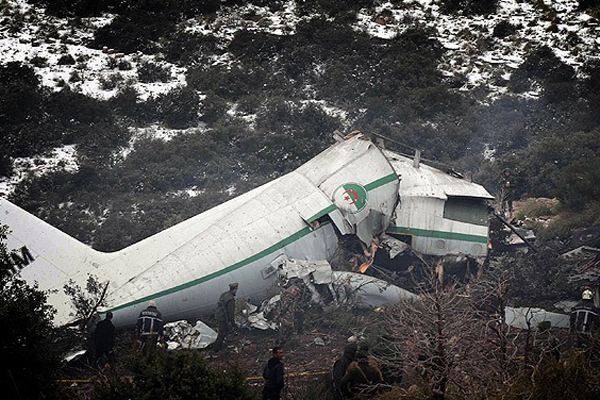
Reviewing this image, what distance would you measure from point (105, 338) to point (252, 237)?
4122 millimetres

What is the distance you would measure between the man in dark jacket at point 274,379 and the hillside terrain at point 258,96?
394 inches

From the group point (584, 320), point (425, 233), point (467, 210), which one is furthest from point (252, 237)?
point (584, 320)

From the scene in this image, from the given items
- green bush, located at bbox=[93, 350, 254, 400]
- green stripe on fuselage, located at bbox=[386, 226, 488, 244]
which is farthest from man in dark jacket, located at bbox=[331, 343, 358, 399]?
green stripe on fuselage, located at bbox=[386, 226, 488, 244]

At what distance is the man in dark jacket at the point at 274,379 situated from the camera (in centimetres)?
1219

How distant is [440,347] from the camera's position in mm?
10836

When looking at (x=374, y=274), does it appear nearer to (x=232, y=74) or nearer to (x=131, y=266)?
(x=131, y=266)

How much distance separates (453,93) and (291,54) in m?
7.70

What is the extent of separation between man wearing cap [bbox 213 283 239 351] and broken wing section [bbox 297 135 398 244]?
3.50m

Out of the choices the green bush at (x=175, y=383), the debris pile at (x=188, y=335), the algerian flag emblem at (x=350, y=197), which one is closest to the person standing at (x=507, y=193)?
the algerian flag emblem at (x=350, y=197)

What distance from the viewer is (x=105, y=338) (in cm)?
1432

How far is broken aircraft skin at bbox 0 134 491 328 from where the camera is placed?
50.7 ft

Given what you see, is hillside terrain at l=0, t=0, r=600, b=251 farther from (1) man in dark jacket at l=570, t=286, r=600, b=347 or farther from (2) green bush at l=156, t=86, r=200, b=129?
(1) man in dark jacket at l=570, t=286, r=600, b=347

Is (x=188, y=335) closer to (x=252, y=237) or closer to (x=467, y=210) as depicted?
(x=252, y=237)

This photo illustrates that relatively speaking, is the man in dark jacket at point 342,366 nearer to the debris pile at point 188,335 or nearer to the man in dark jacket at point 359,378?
the man in dark jacket at point 359,378
